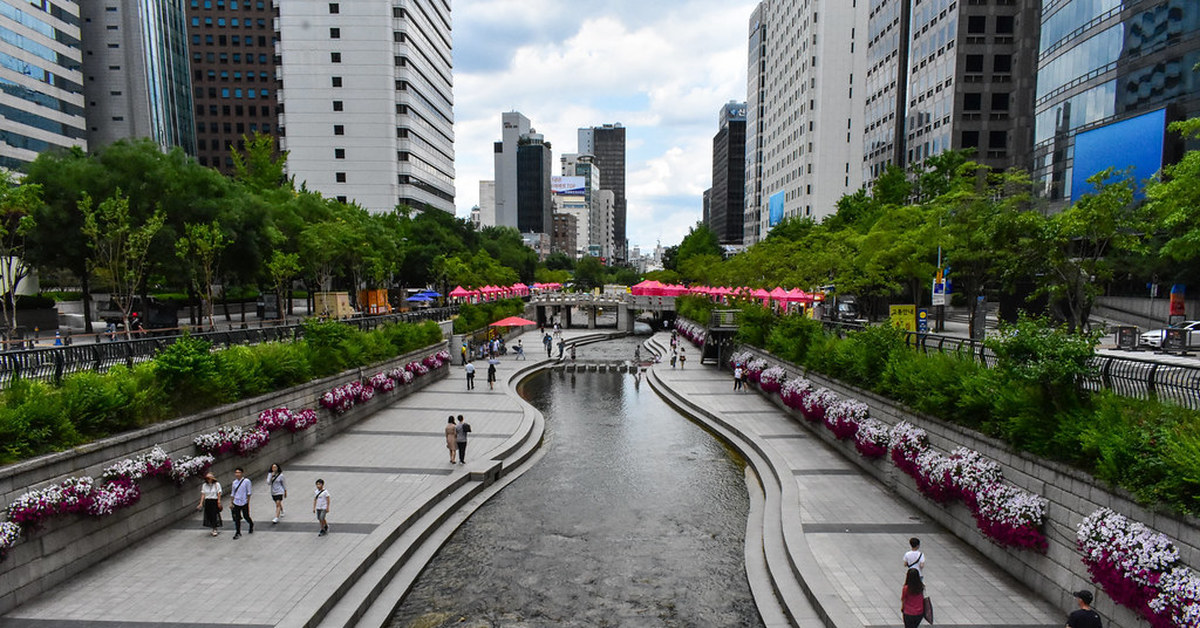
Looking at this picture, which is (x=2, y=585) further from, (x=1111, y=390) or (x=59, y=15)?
(x=59, y=15)

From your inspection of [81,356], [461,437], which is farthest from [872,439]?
[81,356]

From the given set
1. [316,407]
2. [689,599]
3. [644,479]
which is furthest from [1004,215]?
[316,407]

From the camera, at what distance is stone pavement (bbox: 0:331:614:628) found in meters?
9.95

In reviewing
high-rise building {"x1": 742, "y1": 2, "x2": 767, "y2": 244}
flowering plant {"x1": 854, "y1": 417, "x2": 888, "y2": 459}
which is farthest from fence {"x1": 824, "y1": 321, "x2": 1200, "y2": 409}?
high-rise building {"x1": 742, "y1": 2, "x2": 767, "y2": 244}

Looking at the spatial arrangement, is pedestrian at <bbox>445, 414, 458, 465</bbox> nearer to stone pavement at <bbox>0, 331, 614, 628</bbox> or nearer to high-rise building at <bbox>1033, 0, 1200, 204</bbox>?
stone pavement at <bbox>0, 331, 614, 628</bbox>

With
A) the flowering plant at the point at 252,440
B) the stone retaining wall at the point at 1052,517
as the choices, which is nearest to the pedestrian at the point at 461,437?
the flowering plant at the point at 252,440

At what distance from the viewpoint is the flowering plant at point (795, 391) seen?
2305cm

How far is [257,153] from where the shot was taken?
54.5 m

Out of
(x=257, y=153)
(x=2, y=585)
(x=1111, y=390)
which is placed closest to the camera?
(x=2, y=585)

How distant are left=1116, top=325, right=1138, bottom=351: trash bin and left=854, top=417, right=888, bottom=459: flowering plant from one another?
598 inches

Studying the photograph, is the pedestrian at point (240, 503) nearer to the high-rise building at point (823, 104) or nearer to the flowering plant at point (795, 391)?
the flowering plant at point (795, 391)

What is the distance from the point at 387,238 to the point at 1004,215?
136ft

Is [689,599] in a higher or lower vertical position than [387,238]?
lower

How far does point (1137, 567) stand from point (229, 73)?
12838 cm
